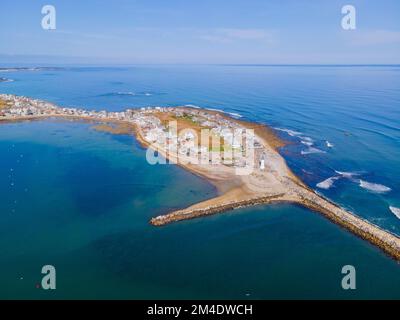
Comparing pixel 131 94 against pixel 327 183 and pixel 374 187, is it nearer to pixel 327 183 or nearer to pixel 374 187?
pixel 327 183

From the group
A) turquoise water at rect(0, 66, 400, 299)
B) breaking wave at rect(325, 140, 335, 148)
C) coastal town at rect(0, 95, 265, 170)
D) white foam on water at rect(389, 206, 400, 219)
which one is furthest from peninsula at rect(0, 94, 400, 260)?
breaking wave at rect(325, 140, 335, 148)

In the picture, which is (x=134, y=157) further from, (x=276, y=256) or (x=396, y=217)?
(x=396, y=217)

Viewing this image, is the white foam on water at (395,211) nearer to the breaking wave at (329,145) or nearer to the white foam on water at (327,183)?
the white foam on water at (327,183)

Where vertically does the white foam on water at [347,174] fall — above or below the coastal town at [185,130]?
below

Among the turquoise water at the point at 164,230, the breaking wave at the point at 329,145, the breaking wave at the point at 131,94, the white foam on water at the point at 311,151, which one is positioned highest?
the breaking wave at the point at 131,94

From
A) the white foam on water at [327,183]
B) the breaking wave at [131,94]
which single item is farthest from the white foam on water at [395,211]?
the breaking wave at [131,94]
